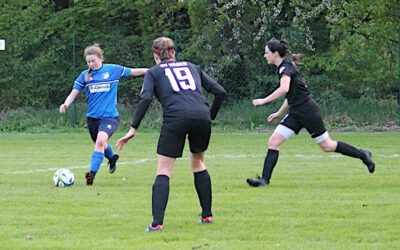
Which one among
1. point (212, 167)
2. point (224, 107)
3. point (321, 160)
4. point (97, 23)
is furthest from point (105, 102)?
point (97, 23)

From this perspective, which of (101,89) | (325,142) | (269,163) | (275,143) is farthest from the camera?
(101,89)

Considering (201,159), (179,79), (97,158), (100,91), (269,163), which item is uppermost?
(179,79)

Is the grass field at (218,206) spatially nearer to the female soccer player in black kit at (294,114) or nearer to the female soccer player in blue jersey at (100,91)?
the female soccer player in black kit at (294,114)

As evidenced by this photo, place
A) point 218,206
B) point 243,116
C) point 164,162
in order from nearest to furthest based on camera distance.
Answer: point 164,162
point 218,206
point 243,116

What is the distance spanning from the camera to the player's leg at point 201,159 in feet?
28.7

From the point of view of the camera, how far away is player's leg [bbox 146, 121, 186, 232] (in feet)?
28.2

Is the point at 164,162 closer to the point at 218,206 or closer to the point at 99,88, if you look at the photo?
the point at 218,206

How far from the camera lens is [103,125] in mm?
13070

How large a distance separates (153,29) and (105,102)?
789 inches

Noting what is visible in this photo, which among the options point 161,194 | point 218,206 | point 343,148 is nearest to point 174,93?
point 161,194

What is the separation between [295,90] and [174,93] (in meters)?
3.43

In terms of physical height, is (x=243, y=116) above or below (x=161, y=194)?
below

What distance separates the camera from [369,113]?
84.9 ft

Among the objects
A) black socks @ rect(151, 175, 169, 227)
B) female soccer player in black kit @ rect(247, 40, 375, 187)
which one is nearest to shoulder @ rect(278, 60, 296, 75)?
female soccer player in black kit @ rect(247, 40, 375, 187)
